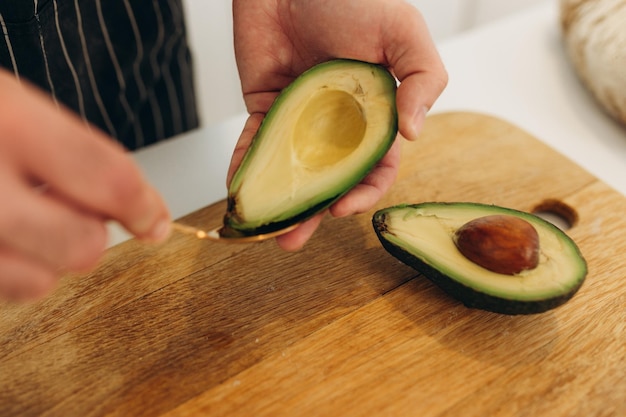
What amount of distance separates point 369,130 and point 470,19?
66.4 inches

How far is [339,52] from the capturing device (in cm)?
89

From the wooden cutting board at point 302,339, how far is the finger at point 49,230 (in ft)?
0.85

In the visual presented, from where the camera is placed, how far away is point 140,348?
2.44 feet

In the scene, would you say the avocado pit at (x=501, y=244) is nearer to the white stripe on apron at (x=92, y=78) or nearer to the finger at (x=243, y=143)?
the finger at (x=243, y=143)

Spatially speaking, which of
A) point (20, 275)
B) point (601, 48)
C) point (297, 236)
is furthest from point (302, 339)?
point (601, 48)

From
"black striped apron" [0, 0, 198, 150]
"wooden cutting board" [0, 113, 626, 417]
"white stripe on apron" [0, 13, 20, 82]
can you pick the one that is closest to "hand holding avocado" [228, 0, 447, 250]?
"wooden cutting board" [0, 113, 626, 417]

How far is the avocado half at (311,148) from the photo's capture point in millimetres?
708

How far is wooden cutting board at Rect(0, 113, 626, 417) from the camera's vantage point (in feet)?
2.27

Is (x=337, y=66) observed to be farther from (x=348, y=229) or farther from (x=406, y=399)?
(x=406, y=399)

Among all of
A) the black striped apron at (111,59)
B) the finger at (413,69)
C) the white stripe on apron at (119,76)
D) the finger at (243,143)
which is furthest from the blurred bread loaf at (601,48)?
the white stripe on apron at (119,76)

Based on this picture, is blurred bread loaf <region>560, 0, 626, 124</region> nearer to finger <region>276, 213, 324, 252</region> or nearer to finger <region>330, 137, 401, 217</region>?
finger <region>330, 137, 401, 217</region>

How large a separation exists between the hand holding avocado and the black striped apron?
223mm

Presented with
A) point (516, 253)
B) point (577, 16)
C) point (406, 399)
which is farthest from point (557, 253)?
point (577, 16)

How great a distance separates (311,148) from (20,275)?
1.33 feet
